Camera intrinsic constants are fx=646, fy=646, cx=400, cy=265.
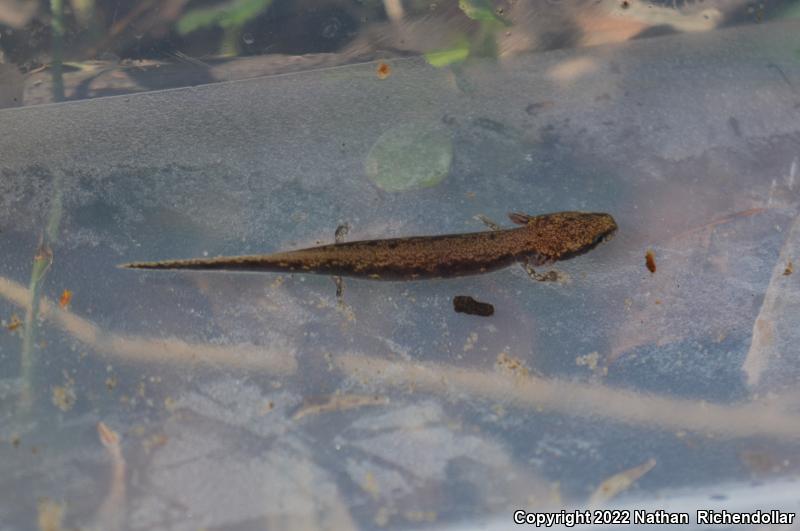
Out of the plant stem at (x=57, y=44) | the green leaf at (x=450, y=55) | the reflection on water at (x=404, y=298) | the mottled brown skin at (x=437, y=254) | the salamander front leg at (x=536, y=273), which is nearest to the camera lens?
the mottled brown skin at (x=437, y=254)

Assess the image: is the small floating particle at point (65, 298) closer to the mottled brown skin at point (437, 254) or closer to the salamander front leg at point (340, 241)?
the mottled brown skin at point (437, 254)

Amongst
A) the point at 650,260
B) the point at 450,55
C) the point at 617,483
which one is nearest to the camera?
the point at 617,483

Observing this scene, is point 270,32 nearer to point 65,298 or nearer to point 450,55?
point 450,55

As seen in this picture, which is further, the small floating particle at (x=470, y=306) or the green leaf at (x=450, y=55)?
the green leaf at (x=450, y=55)

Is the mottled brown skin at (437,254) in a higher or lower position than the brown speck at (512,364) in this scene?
higher

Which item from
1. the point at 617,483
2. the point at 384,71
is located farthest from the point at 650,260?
the point at 384,71

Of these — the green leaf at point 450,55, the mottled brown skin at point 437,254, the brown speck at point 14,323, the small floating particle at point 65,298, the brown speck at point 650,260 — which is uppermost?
the green leaf at point 450,55

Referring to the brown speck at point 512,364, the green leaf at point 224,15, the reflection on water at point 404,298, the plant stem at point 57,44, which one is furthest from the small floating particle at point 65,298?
the brown speck at point 512,364
